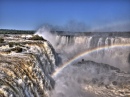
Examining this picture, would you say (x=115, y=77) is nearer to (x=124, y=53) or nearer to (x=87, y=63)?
(x=87, y=63)

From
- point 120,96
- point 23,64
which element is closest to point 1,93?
point 23,64

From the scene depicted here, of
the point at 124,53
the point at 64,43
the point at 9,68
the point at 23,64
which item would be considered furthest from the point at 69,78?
the point at 64,43

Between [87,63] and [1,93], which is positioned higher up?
[1,93]

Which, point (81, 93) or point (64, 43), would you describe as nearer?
point (81, 93)

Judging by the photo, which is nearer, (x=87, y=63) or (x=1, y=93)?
(x=1, y=93)

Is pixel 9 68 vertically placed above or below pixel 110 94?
above

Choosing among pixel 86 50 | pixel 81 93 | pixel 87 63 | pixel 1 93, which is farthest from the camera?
pixel 86 50

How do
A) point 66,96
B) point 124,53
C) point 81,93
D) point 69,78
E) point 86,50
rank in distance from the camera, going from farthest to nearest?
point 86,50
point 124,53
point 69,78
point 81,93
point 66,96

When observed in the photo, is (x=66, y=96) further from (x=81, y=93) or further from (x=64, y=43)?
(x=64, y=43)

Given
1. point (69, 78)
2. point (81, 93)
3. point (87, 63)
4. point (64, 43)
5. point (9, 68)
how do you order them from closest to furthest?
1. point (9, 68)
2. point (81, 93)
3. point (69, 78)
4. point (87, 63)
5. point (64, 43)
